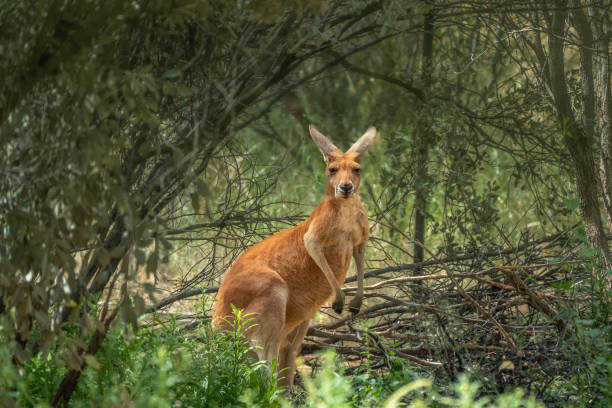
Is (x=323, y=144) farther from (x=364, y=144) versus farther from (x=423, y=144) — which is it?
(x=423, y=144)

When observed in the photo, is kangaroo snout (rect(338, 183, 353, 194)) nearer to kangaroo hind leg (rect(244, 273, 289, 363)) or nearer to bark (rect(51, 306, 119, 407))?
kangaroo hind leg (rect(244, 273, 289, 363))

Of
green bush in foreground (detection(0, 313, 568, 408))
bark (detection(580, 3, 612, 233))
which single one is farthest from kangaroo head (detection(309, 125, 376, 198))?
bark (detection(580, 3, 612, 233))

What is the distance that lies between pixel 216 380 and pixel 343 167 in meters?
1.66

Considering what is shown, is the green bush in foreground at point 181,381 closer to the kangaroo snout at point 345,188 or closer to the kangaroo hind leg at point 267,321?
the kangaroo hind leg at point 267,321

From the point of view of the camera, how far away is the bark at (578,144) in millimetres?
4625

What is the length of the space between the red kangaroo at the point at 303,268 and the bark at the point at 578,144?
45.1 inches

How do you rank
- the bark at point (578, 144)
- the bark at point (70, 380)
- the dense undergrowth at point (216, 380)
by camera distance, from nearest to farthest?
the dense undergrowth at point (216, 380) → the bark at point (70, 380) → the bark at point (578, 144)

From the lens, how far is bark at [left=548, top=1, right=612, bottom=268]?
4.62 m

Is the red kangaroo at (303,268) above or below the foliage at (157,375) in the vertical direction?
above

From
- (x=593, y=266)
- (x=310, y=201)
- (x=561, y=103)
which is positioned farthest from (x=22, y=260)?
(x=310, y=201)

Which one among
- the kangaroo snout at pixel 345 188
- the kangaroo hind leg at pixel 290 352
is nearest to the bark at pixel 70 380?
the kangaroo snout at pixel 345 188

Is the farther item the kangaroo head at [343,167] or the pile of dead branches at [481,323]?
the kangaroo head at [343,167]

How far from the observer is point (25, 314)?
105 inches

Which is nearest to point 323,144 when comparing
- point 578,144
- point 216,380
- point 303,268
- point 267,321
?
point 303,268
